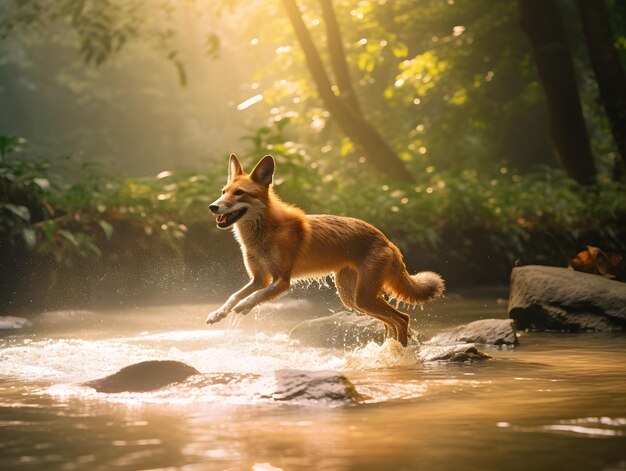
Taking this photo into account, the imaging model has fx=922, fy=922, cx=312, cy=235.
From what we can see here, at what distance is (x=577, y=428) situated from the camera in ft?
17.0

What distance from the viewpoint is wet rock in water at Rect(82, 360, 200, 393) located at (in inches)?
269

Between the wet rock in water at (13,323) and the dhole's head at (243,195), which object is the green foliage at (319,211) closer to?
the wet rock in water at (13,323)

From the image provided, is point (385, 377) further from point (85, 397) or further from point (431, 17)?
point (431, 17)

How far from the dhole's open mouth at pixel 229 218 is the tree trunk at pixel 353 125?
12099 mm

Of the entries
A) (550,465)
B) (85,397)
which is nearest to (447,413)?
(550,465)

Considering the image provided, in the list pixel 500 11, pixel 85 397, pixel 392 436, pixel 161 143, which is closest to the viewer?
pixel 392 436

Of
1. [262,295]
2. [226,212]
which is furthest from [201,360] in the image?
[226,212]

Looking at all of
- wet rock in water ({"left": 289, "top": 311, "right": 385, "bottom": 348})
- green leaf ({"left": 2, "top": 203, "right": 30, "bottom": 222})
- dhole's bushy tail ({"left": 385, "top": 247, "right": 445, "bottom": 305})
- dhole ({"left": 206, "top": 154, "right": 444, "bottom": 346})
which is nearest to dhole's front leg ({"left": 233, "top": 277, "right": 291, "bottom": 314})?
dhole ({"left": 206, "top": 154, "right": 444, "bottom": 346})

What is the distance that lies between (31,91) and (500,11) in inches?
1460

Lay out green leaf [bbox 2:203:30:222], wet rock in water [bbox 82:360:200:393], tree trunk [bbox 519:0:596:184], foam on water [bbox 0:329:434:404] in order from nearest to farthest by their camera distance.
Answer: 1. foam on water [bbox 0:329:434:404]
2. wet rock in water [bbox 82:360:200:393]
3. green leaf [bbox 2:203:30:222]
4. tree trunk [bbox 519:0:596:184]

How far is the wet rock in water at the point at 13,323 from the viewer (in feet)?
37.8

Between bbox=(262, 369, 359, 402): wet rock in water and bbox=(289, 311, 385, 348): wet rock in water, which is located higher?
bbox=(289, 311, 385, 348): wet rock in water

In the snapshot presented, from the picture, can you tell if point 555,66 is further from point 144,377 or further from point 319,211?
point 144,377

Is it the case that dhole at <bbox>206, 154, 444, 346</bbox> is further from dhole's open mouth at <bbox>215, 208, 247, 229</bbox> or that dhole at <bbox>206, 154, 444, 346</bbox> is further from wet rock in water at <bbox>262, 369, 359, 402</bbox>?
wet rock in water at <bbox>262, 369, 359, 402</bbox>
